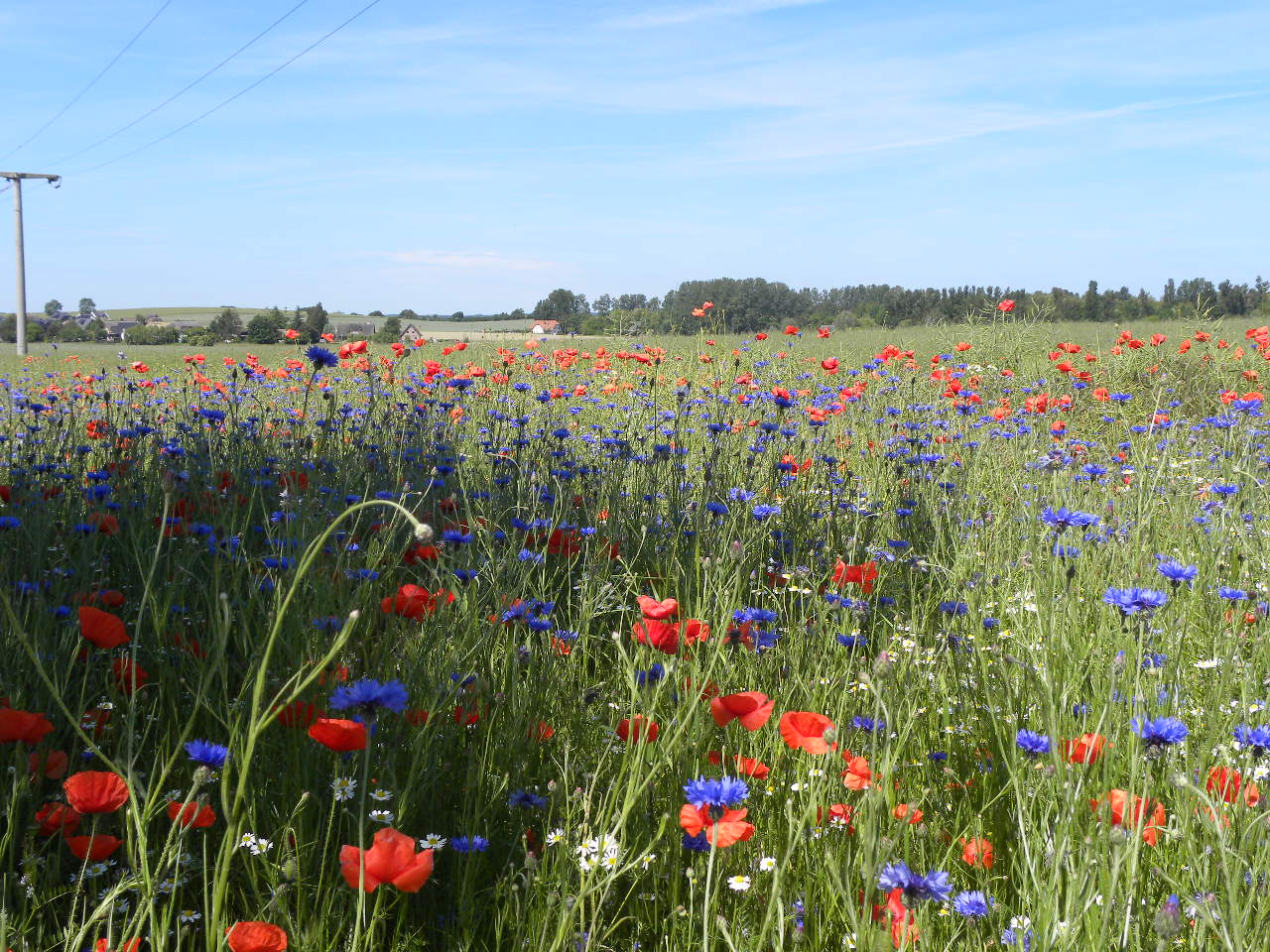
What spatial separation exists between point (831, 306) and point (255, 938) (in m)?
32.1

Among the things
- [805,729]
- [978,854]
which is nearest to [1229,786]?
[978,854]

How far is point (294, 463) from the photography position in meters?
3.29

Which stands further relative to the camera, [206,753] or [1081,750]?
[1081,750]

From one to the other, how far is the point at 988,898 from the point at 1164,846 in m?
0.40

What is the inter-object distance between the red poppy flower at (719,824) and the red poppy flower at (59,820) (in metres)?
0.96

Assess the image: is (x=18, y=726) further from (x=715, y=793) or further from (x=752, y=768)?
(x=752, y=768)

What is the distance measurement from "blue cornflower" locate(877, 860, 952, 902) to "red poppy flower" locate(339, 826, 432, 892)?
541 millimetres

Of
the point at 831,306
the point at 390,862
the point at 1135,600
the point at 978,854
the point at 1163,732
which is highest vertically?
the point at 831,306

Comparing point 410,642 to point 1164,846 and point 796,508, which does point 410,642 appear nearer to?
point 1164,846

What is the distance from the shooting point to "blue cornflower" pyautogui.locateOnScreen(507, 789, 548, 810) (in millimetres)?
1560

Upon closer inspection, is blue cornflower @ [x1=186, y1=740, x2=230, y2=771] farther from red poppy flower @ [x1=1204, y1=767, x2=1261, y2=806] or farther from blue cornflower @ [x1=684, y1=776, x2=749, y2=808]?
red poppy flower @ [x1=1204, y1=767, x2=1261, y2=806]

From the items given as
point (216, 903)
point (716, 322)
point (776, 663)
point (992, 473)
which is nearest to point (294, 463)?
point (776, 663)

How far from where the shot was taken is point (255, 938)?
1.11 m

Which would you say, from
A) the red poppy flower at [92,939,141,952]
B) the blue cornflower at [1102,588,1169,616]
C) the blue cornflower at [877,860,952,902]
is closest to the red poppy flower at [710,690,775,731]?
the blue cornflower at [877,860,952,902]
